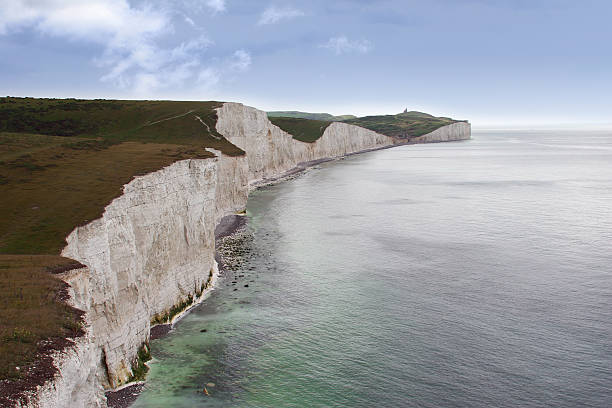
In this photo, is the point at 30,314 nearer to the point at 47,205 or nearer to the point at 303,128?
the point at 47,205

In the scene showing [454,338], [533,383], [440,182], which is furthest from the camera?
[440,182]

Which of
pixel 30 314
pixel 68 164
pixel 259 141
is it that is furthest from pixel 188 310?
pixel 259 141

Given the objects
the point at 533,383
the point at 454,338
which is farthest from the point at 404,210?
Result: the point at 533,383

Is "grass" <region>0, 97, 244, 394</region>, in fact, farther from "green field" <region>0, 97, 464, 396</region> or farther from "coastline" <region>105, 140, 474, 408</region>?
"coastline" <region>105, 140, 474, 408</region>

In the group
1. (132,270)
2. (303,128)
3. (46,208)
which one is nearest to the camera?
(132,270)

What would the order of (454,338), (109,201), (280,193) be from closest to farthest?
(109,201), (454,338), (280,193)

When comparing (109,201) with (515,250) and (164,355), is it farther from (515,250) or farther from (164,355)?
(515,250)
